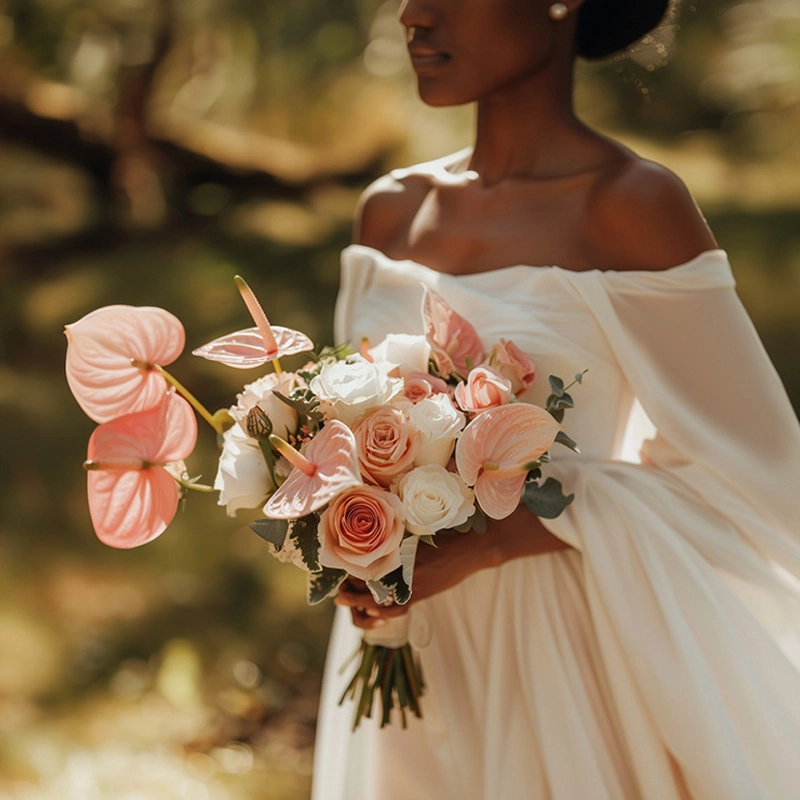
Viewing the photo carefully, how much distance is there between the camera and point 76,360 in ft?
3.55

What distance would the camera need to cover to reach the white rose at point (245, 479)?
3.59ft

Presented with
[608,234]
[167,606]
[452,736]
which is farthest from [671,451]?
[167,606]

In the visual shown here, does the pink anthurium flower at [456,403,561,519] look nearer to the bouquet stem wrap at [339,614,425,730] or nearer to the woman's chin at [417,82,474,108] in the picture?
the bouquet stem wrap at [339,614,425,730]

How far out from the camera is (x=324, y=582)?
1.12m

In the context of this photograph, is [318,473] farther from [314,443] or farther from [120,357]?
[120,357]

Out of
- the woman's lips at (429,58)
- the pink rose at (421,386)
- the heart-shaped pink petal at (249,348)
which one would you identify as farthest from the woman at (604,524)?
the heart-shaped pink petal at (249,348)

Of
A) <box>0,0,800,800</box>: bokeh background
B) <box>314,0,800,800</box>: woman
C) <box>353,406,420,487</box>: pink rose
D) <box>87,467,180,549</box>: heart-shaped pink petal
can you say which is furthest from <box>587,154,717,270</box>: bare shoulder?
<box>0,0,800,800</box>: bokeh background

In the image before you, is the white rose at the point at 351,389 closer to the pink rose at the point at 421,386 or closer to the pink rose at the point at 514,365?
the pink rose at the point at 421,386

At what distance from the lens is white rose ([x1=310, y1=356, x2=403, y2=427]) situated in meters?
1.07

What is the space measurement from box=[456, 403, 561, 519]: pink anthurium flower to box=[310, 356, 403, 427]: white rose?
0.33 feet

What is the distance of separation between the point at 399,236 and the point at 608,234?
39 centimetres

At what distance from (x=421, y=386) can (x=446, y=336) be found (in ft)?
0.36

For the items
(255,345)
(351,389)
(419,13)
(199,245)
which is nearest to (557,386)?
(351,389)

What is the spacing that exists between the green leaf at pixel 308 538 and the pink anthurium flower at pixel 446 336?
0.26 metres
